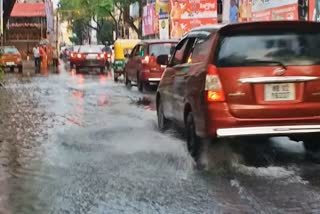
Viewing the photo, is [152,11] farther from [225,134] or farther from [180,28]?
[225,134]

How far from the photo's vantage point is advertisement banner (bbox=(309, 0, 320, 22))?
19.3 meters

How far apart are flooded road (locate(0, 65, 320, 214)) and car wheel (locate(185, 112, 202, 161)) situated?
0.14 m

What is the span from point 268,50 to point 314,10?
1241cm

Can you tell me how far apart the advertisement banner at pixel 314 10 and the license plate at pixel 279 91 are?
11774 mm

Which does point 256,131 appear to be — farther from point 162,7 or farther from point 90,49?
point 162,7

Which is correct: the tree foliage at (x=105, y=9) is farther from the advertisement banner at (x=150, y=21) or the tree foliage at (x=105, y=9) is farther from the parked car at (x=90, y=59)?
the parked car at (x=90, y=59)

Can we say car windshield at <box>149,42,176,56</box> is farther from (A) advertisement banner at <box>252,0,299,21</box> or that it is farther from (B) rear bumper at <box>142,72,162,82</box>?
(A) advertisement banner at <box>252,0,299,21</box>

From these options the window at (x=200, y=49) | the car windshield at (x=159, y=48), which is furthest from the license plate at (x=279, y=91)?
the car windshield at (x=159, y=48)

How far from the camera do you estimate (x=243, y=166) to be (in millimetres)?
8234

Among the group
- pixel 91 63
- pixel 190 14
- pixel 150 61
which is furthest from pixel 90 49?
pixel 150 61

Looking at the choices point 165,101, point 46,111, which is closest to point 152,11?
point 46,111

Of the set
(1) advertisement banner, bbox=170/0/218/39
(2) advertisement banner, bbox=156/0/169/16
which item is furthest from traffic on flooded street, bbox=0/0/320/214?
(2) advertisement banner, bbox=156/0/169/16

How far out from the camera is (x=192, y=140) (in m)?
8.92

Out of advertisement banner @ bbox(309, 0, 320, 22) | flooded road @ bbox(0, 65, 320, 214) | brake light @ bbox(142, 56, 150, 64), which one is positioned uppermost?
advertisement banner @ bbox(309, 0, 320, 22)
